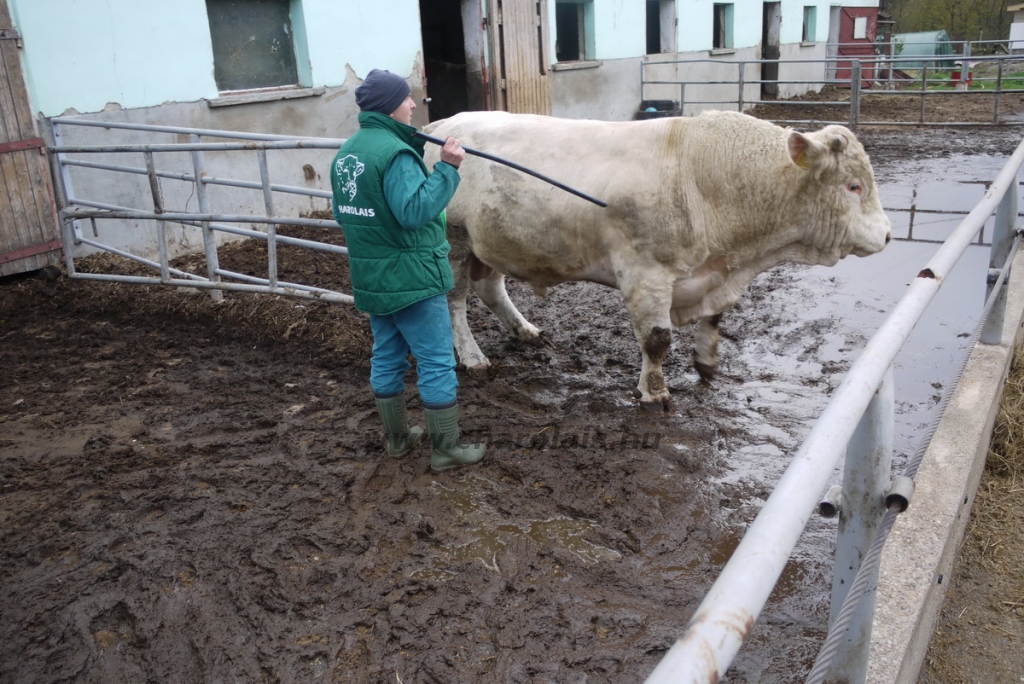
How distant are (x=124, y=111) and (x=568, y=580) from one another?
631cm

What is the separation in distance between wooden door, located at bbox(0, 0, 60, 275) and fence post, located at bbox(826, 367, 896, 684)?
6.76 meters

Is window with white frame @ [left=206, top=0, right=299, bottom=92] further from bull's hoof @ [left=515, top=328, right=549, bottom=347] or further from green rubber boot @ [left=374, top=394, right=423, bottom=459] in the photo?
green rubber boot @ [left=374, top=394, right=423, bottom=459]

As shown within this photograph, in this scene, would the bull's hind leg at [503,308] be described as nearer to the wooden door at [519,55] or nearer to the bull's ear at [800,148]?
the bull's ear at [800,148]

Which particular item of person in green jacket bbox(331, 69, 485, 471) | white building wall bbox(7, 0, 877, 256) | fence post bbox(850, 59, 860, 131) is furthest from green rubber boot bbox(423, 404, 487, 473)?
fence post bbox(850, 59, 860, 131)

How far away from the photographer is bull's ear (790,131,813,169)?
148 inches

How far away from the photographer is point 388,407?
3.88 m

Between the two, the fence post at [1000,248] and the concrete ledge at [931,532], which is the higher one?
the fence post at [1000,248]

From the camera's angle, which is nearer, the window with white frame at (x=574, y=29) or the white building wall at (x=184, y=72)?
→ the white building wall at (x=184, y=72)

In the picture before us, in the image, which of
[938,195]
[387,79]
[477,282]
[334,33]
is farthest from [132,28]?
[938,195]

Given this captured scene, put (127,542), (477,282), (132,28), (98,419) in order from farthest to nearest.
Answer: (132,28) → (477,282) → (98,419) → (127,542)

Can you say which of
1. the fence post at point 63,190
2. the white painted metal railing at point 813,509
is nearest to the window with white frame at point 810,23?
the fence post at point 63,190

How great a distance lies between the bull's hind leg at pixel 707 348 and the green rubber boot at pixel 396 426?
1.62 m

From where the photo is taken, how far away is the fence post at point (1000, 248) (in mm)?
4047

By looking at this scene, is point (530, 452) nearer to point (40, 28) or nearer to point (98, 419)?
point (98, 419)
